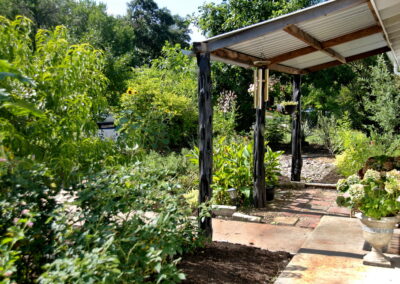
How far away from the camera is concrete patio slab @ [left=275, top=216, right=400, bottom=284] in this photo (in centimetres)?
314

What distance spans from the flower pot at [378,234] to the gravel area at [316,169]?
4144 millimetres

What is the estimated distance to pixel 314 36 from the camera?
206 inches

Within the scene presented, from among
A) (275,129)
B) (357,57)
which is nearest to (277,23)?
(357,57)

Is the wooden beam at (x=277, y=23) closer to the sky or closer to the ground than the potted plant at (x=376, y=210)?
closer to the sky

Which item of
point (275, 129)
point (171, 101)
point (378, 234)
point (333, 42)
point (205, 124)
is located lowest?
point (378, 234)

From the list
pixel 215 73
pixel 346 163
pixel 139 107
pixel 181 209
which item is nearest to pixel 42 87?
pixel 181 209

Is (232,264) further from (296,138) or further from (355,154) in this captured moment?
(355,154)

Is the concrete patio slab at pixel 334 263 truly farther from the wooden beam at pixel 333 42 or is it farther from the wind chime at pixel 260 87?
the wooden beam at pixel 333 42

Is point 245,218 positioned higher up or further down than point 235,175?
further down

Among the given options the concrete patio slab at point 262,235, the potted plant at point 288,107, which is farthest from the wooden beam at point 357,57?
the concrete patio slab at point 262,235

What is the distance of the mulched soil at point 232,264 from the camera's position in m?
3.02

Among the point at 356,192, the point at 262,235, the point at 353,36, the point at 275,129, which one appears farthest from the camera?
the point at 275,129

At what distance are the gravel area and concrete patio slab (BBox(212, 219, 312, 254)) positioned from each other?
287cm

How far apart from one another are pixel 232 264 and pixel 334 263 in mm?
1007
